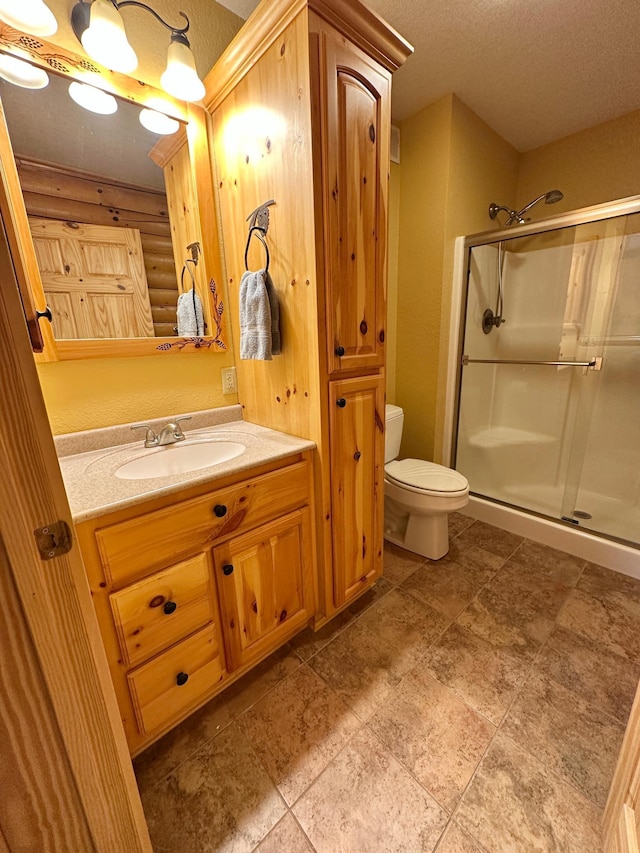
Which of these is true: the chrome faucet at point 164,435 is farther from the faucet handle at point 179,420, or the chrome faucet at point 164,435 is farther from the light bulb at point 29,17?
the light bulb at point 29,17

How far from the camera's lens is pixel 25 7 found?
0.87 m

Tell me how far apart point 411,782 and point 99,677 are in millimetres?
926

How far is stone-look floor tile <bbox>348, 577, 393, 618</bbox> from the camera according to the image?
1.52 meters

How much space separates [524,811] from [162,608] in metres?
1.08

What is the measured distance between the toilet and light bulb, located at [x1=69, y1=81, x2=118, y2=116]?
166 cm

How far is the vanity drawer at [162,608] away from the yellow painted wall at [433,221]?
68.9 inches

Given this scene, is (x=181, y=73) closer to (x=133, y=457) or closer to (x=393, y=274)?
(x=133, y=457)

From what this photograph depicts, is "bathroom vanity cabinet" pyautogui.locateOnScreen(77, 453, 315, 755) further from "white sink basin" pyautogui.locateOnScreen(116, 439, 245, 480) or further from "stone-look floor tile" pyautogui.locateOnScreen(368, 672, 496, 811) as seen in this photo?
"stone-look floor tile" pyautogui.locateOnScreen(368, 672, 496, 811)

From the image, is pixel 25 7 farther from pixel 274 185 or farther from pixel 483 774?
pixel 483 774

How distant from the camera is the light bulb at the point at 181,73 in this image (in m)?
1.11

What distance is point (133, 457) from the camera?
1.15 metres

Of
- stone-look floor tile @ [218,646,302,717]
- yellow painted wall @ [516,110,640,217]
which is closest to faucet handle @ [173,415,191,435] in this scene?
stone-look floor tile @ [218,646,302,717]

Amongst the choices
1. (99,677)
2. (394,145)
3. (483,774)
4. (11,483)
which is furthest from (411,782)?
(394,145)

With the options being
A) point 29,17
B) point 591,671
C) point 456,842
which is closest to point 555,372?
point 591,671
